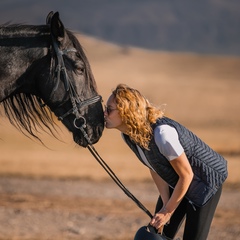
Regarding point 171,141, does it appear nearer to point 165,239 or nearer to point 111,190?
point 165,239

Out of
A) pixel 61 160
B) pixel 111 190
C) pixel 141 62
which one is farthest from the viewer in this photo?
pixel 141 62

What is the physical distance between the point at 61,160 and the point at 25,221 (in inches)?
384

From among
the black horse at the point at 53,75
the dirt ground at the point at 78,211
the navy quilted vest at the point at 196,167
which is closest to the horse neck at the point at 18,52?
the black horse at the point at 53,75

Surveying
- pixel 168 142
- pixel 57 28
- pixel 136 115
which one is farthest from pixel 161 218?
pixel 57 28

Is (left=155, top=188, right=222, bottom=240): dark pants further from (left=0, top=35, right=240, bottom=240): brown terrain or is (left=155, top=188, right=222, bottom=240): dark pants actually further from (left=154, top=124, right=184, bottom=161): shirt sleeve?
(left=0, top=35, right=240, bottom=240): brown terrain

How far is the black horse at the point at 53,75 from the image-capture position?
4562mm

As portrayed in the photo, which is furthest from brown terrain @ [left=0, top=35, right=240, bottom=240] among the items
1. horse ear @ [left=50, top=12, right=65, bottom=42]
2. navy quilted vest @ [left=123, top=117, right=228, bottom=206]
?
navy quilted vest @ [left=123, top=117, right=228, bottom=206]

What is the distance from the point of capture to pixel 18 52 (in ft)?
15.0

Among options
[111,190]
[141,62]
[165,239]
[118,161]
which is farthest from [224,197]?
[141,62]

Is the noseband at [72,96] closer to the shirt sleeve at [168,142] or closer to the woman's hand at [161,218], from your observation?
the shirt sleeve at [168,142]

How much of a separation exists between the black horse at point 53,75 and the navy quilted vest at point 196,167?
0.34 metres

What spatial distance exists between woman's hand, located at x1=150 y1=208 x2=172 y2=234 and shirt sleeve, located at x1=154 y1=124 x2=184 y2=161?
393mm

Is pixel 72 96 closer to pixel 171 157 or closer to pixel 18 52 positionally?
pixel 18 52

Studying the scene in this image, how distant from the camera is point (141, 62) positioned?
283 feet
